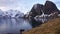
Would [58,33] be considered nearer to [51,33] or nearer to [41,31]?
[51,33]

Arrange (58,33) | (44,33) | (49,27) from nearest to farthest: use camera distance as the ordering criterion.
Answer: (58,33)
(44,33)
(49,27)

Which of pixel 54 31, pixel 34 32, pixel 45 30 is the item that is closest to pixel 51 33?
pixel 54 31

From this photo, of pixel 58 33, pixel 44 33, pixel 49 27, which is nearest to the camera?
pixel 58 33

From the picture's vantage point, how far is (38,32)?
541 inches

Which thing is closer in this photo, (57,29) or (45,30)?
(57,29)

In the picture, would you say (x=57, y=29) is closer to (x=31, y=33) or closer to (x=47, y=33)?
(x=47, y=33)

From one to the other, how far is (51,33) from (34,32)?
2111 mm

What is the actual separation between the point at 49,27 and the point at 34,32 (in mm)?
1373

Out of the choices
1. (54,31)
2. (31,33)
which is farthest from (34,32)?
(54,31)

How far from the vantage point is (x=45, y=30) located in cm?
1361

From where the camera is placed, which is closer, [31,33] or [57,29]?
[57,29]

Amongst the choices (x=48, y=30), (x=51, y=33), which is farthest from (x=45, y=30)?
(x=51, y=33)

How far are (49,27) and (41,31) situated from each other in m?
0.78

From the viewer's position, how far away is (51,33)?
12461 millimetres
